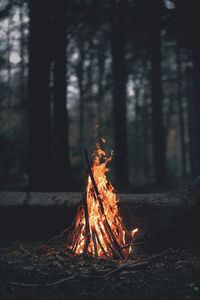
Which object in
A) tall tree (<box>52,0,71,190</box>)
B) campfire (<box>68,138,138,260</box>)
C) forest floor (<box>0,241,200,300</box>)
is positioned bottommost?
forest floor (<box>0,241,200,300</box>)

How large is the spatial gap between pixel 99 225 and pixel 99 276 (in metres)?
1.14

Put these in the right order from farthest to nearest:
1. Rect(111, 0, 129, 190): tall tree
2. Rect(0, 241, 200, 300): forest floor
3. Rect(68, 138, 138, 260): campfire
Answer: Rect(111, 0, 129, 190): tall tree, Rect(68, 138, 138, 260): campfire, Rect(0, 241, 200, 300): forest floor

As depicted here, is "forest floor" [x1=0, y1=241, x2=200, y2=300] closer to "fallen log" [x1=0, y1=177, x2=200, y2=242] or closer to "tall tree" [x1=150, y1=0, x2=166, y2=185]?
"fallen log" [x1=0, y1=177, x2=200, y2=242]

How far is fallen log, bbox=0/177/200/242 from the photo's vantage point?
19.0ft

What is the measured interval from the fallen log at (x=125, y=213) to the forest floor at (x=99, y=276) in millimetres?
331

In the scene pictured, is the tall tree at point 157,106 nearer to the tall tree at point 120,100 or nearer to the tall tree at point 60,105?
the tall tree at point 120,100

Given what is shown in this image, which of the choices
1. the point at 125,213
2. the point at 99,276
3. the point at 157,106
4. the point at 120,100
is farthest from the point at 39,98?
the point at 157,106

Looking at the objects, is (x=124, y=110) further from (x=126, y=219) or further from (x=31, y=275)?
(x=31, y=275)

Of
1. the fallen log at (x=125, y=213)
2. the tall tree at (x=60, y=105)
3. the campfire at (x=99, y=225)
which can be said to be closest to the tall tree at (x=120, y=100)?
the tall tree at (x=60, y=105)

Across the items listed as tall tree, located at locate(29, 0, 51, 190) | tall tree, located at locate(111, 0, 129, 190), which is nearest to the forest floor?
tall tree, located at locate(29, 0, 51, 190)

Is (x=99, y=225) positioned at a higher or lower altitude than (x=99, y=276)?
higher

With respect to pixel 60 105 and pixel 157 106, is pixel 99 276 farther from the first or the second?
pixel 157 106

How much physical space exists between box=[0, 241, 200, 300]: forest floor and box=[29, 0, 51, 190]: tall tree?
3986 millimetres

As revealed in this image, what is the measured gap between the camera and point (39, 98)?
32.3 ft
